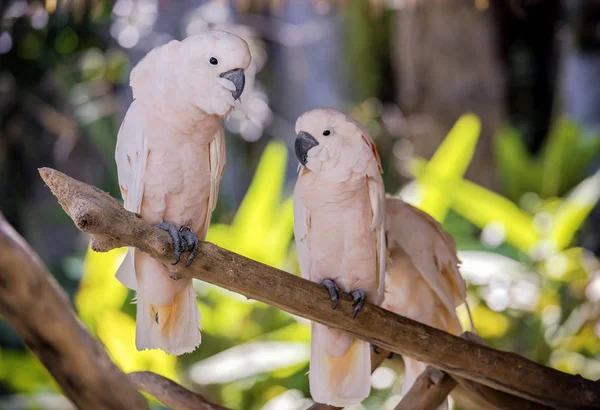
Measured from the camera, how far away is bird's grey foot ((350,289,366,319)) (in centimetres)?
106

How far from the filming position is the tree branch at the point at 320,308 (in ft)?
2.50

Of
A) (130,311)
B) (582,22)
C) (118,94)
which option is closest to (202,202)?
(130,311)

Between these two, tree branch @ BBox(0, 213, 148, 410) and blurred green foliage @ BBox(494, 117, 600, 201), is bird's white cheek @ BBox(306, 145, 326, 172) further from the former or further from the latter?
blurred green foliage @ BBox(494, 117, 600, 201)

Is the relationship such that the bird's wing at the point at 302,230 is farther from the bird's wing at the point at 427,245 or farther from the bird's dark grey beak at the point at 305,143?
the bird's wing at the point at 427,245

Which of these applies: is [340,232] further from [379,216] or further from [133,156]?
[133,156]

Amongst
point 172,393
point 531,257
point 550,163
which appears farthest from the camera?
point 550,163

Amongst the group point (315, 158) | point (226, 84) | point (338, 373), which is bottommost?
point (338, 373)

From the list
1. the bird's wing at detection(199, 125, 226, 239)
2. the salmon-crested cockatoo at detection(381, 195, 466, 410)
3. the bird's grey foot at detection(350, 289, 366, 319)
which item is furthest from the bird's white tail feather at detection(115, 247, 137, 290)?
the salmon-crested cockatoo at detection(381, 195, 466, 410)

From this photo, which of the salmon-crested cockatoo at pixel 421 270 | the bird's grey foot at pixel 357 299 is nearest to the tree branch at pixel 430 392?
the salmon-crested cockatoo at pixel 421 270

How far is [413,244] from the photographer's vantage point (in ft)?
4.10

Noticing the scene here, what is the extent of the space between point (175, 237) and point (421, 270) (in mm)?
547

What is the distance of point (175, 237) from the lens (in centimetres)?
86

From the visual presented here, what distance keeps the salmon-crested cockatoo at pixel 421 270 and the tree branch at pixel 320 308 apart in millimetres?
153

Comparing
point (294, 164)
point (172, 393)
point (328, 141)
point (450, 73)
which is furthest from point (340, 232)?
point (294, 164)
